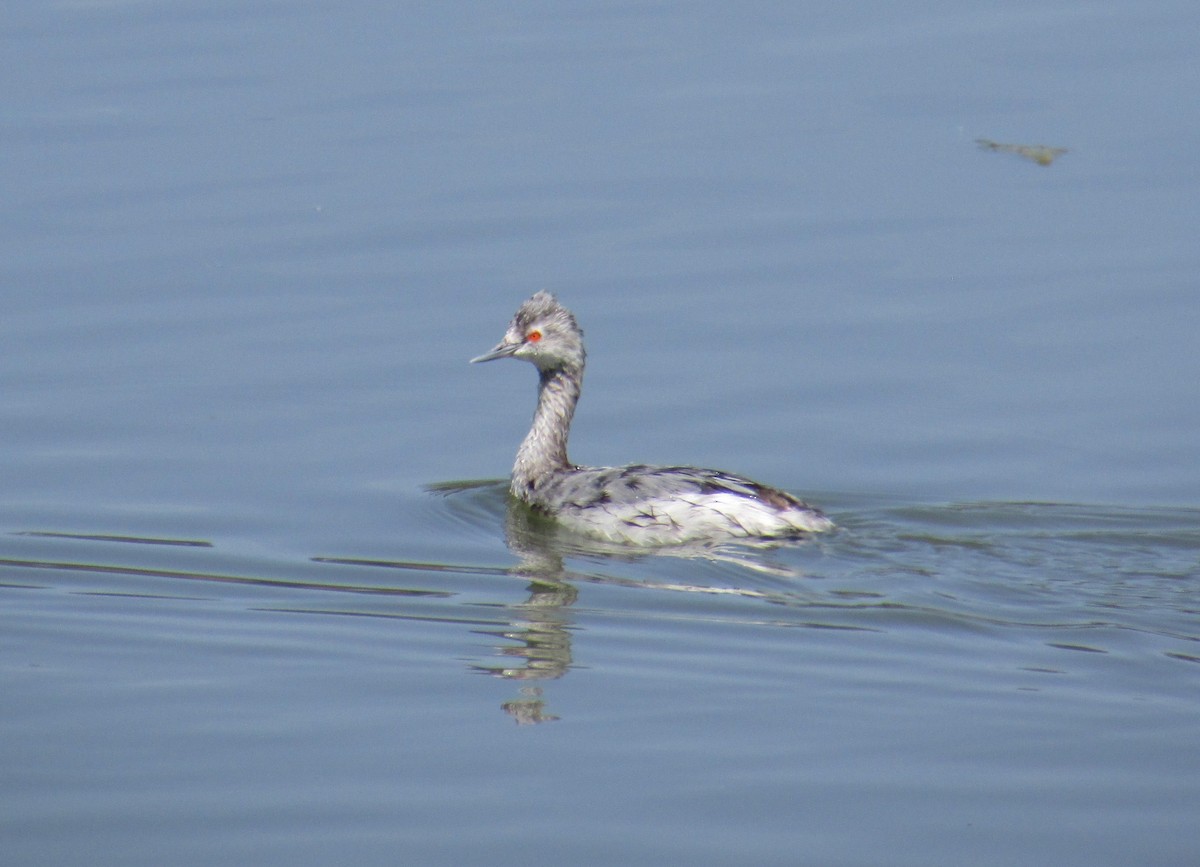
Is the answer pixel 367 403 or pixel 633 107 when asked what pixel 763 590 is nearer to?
pixel 367 403

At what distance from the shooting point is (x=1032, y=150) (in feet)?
50.9

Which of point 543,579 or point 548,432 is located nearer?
point 543,579

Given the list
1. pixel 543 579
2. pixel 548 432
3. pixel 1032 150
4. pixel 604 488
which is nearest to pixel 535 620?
pixel 543 579

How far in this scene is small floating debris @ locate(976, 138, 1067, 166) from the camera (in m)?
15.4

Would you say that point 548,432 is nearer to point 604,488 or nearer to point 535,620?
point 604,488

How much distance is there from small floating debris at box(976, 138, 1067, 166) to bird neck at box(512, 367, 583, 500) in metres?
5.27

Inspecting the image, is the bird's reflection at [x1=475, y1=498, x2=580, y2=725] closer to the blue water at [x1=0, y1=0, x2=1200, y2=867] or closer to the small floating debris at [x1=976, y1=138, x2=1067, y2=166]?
the blue water at [x1=0, y1=0, x2=1200, y2=867]

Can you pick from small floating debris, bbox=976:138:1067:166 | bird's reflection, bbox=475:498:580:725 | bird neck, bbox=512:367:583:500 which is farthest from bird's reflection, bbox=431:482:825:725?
small floating debris, bbox=976:138:1067:166

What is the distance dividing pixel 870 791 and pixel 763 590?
9.12 ft

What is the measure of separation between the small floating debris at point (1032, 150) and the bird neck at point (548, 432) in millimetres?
5269

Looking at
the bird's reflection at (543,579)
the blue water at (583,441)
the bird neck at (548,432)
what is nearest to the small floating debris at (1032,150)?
the blue water at (583,441)

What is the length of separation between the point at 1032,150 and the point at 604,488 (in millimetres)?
6310

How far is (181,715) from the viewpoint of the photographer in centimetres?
736

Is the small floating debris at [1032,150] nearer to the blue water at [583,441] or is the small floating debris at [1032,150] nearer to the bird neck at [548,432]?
the blue water at [583,441]
